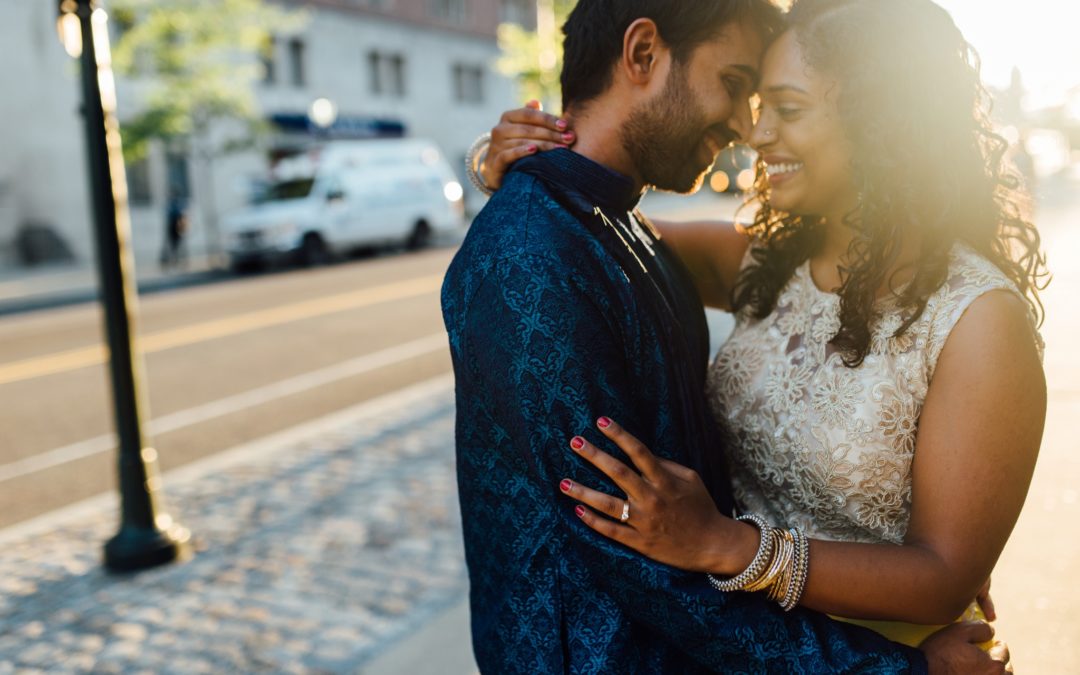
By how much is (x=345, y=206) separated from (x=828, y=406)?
813 inches

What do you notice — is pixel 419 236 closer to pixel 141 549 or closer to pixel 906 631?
pixel 141 549

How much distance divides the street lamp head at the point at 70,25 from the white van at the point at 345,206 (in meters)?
15.4

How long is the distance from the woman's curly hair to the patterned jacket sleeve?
54 cm

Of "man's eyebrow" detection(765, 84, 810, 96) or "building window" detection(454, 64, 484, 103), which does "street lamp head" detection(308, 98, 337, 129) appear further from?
"man's eyebrow" detection(765, 84, 810, 96)

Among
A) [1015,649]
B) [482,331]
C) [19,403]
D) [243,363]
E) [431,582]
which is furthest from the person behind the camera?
[243,363]

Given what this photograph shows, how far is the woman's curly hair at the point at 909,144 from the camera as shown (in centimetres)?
184

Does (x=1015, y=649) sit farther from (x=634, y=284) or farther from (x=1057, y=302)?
(x=1057, y=302)

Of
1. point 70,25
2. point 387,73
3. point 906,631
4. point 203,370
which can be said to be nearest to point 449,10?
point 387,73

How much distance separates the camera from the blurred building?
76.9 ft

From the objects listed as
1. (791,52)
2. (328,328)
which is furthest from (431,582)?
(328,328)

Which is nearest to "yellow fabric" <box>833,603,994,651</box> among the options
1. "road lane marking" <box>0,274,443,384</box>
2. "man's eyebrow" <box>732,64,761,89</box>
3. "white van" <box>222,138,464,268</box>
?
"man's eyebrow" <box>732,64,761,89</box>

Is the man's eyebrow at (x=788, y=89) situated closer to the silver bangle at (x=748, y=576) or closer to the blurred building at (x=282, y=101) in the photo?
the silver bangle at (x=748, y=576)

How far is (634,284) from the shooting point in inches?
67.7

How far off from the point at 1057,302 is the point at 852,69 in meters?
10.4
